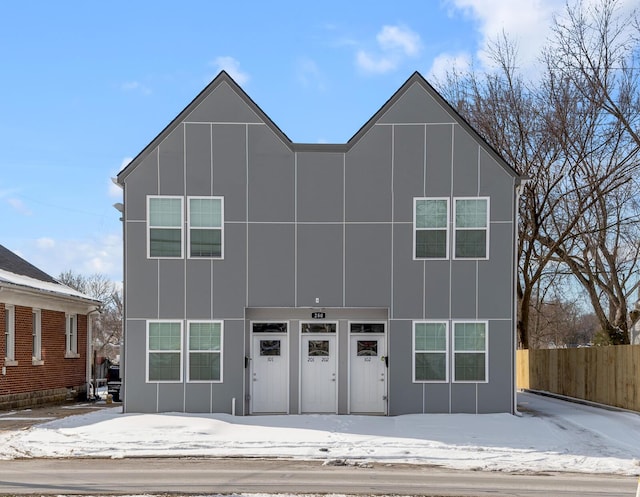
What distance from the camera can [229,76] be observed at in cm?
2083

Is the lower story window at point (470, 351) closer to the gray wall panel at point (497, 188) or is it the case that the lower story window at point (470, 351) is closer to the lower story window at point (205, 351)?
the gray wall panel at point (497, 188)

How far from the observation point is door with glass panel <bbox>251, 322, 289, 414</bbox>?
20.6m

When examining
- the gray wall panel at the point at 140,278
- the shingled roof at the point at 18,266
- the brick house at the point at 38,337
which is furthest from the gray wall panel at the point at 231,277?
the shingled roof at the point at 18,266

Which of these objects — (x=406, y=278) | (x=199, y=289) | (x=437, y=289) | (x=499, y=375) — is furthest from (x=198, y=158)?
(x=499, y=375)

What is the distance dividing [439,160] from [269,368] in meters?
7.27

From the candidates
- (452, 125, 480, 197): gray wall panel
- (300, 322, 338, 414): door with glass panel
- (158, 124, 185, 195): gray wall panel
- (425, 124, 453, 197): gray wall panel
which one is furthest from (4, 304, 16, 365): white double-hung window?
(452, 125, 480, 197): gray wall panel

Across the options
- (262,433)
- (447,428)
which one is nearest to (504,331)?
(447,428)

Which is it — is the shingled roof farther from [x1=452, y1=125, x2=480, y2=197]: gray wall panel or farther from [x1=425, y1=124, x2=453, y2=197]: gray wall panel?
[x1=452, y1=125, x2=480, y2=197]: gray wall panel

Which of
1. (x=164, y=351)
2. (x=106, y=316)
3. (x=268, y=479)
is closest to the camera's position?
(x=268, y=479)

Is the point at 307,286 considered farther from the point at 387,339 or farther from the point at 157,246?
the point at 157,246

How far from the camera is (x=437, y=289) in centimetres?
2042

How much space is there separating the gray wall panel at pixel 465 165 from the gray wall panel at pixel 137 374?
928cm

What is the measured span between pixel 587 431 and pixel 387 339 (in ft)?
17.9

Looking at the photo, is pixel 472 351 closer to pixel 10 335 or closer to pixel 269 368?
pixel 269 368
